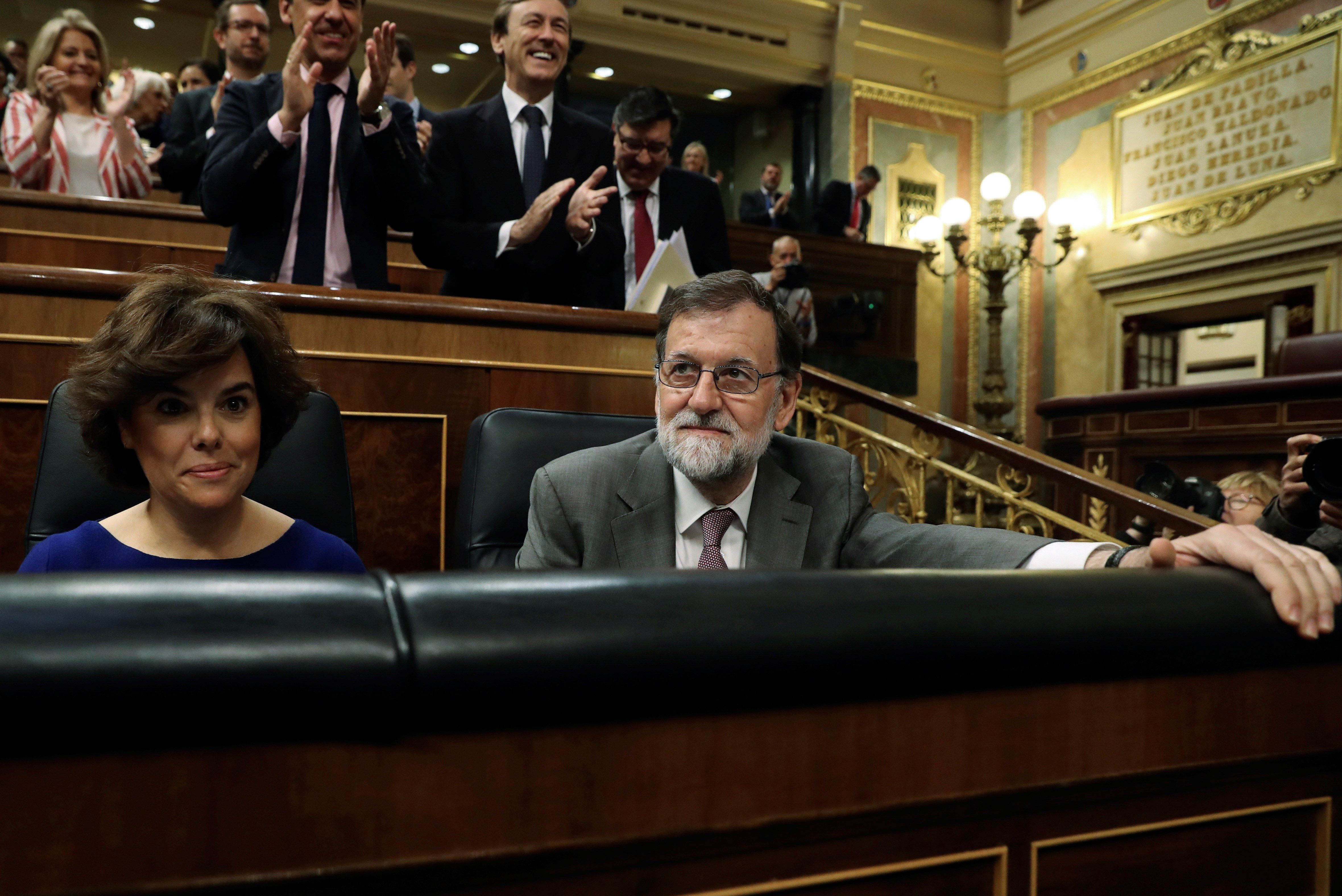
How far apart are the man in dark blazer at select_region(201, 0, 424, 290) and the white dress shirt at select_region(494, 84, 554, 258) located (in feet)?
0.94

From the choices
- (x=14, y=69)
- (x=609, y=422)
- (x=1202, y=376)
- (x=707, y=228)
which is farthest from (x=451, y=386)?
(x=1202, y=376)

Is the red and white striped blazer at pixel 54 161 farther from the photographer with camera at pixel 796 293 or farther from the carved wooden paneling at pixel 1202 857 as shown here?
the carved wooden paneling at pixel 1202 857

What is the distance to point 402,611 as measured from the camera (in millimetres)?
433

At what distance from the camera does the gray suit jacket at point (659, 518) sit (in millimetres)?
1375

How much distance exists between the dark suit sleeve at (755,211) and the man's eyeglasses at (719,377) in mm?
5635

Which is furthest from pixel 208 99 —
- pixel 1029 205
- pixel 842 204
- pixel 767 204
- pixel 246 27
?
pixel 1029 205

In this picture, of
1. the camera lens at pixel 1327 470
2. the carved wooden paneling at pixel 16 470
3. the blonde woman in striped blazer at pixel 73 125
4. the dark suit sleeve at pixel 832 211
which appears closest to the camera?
the camera lens at pixel 1327 470

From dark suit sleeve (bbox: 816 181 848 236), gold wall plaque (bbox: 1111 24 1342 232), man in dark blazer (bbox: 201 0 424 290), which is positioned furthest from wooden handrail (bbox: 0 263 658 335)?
gold wall plaque (bbox: 1111 24 1342 232)

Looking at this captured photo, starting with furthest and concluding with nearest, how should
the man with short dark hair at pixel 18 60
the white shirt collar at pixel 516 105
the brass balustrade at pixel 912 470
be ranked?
1. the man with short dark hair at pixel 18 60
2. the brass balustrade at pixel 912 470
3. the white shirt collar at pixel 516 105

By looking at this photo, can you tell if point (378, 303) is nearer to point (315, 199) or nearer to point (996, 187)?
point (315, 199)

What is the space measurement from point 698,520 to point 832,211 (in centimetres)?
580

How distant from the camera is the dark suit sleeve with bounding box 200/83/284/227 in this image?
2029mm

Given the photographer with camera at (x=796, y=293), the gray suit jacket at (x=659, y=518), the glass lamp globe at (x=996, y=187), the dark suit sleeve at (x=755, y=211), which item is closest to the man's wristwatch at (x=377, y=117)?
the gray suit jacket at (x=659, y=518)

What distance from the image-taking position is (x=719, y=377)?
148cm
